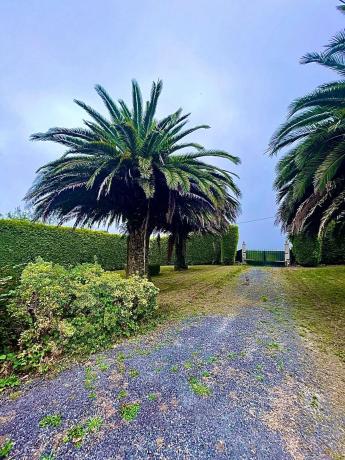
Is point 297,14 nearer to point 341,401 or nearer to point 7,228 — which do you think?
point 341,401

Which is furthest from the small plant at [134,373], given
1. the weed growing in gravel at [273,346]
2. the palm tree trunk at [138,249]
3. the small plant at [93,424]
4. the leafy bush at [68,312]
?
the palm tree trunk at [138,249]

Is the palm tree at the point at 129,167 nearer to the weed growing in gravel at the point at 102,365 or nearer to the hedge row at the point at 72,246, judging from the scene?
the hedge row at the point at 72,246

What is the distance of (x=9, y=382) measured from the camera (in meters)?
2.89

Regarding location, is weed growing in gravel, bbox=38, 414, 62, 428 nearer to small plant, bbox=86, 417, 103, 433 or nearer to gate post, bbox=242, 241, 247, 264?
small plant, bbox=86, 417, 103, 433

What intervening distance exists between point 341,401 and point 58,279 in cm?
381

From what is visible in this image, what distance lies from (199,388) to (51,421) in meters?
1.40

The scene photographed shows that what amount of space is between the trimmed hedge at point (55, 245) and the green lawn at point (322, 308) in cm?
873

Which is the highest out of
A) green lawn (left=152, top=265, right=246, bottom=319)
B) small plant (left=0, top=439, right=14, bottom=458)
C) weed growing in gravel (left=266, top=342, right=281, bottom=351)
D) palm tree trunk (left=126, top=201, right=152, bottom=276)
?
palm tree trunk (left=126, top=201, right=152, bottom=276)

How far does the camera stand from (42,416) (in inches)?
91.0

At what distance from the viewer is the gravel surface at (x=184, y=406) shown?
1.95 metres

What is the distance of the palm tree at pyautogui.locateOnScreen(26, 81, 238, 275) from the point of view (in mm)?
7082

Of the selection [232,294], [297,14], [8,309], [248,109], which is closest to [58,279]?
[8,309]

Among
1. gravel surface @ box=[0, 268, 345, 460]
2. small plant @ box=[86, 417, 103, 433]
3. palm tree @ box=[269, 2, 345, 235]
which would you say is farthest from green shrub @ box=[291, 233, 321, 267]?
small plant @ box=[86, 417, 103, 433]

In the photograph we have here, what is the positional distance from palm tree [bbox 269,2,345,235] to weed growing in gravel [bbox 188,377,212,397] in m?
4.17
